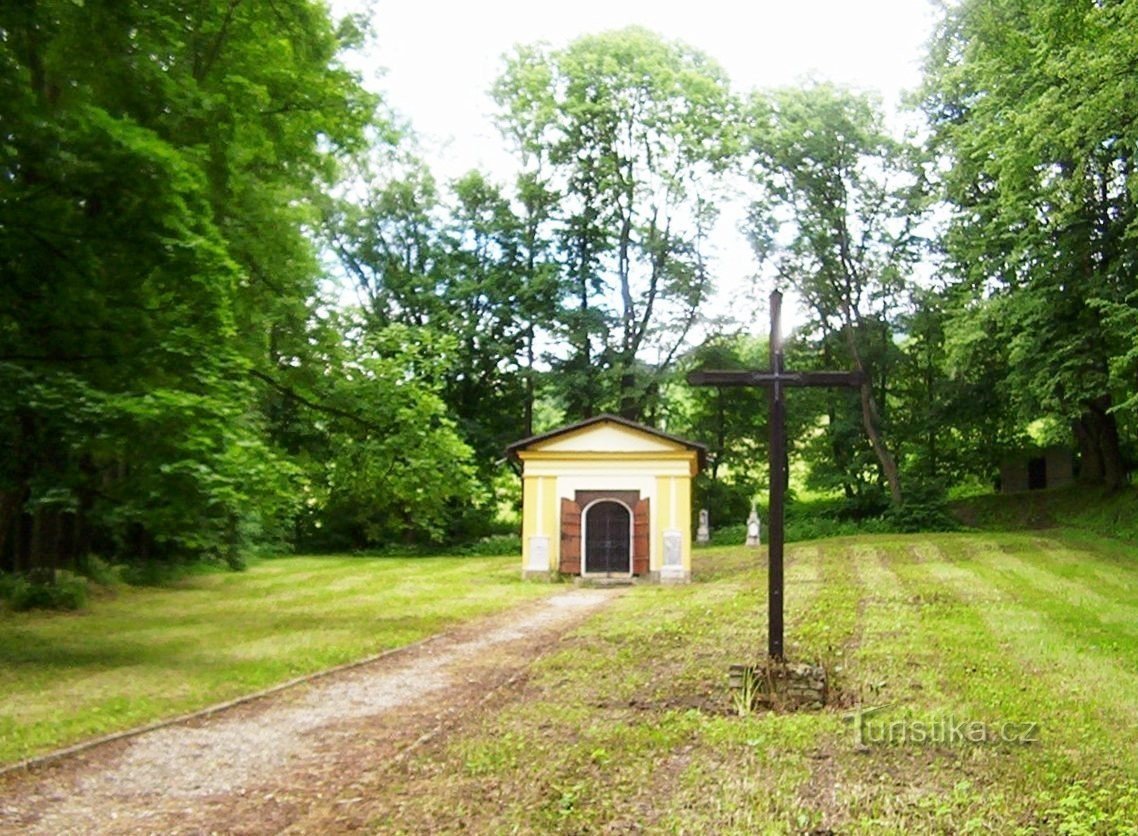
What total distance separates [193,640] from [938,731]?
9267 mm

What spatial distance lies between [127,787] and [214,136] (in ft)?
33.4

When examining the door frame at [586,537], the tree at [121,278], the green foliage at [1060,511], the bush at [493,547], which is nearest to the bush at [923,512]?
the green foliage at [1060,511]

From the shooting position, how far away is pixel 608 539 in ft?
77.7

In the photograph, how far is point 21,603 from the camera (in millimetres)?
14875

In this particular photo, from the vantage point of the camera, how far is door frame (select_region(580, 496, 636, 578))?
76.8 feet

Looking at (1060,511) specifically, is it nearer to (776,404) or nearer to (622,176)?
(622,176)

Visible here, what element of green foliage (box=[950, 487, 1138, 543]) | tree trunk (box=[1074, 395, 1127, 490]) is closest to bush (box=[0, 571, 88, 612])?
green foliage (box=[950, 487, 1138, 543])

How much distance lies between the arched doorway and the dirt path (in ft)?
43.1

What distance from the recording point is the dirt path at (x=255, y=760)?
18.0 feet

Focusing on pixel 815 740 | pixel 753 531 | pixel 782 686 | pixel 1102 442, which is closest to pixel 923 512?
pixel 1102 442

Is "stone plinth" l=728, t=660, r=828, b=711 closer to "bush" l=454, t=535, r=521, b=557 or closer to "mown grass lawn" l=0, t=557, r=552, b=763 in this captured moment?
"mown grass lawn" l=0, t=557, r=552, b=763

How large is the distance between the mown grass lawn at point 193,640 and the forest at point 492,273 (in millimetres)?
1518

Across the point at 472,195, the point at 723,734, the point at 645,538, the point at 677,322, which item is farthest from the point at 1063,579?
the point at 472,195

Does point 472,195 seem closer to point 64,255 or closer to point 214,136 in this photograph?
point 214,136
